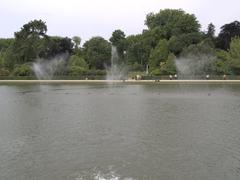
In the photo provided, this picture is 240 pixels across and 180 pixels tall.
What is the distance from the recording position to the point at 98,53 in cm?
8400

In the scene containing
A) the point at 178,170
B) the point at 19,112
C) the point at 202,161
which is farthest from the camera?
the point at 19,112

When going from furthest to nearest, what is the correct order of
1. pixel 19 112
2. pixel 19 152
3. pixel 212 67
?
pixel 212 67 → pixel 19 112 → pixel 19 152

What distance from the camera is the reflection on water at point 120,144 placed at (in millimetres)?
10328

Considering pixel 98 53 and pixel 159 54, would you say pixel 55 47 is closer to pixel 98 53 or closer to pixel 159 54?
pixel 98 53

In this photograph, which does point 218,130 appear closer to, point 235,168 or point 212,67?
point 235,168

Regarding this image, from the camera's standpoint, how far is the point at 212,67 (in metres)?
63.5

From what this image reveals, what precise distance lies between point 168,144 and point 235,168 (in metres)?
3.14

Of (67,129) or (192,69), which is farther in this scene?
(192,69)

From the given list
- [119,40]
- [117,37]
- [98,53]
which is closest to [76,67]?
[98,53]

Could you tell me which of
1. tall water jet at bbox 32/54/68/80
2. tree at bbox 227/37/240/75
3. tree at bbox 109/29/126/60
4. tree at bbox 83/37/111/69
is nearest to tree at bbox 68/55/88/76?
tall water jet at bbox 32/54/68/80

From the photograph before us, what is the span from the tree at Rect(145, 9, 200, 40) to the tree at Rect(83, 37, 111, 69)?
36.8 ft

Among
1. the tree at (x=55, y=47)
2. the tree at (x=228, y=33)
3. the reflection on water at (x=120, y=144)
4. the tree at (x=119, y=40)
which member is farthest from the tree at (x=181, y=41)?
the reflection on water at (x=120, y=144)

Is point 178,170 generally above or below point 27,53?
below

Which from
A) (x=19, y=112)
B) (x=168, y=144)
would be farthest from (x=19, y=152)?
(x=19, y=112)
